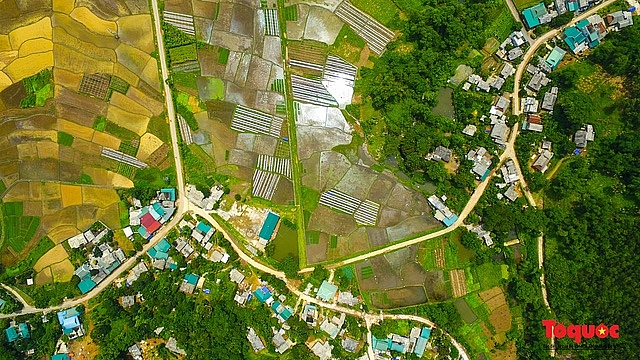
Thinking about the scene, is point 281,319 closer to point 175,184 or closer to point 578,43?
point 175,184

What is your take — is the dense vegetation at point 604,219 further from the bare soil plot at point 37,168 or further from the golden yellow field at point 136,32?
the bare soil plot at point 37,168

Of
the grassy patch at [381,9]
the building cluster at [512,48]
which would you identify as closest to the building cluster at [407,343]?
the building cluster at [512,48]

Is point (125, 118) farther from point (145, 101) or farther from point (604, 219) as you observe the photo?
point (604, 219)

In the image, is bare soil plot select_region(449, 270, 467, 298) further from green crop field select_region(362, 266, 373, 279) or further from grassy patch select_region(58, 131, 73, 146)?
grassy patch select_region(58, 131, 73, 146)

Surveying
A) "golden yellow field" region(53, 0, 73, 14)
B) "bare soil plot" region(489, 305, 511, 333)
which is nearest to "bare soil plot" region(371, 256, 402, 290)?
"bare soil plot" region(489, 305, 511, 333)

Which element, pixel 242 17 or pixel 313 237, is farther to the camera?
pixel 242 17

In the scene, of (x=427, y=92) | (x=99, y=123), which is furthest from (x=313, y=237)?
(x=99, y=123)
